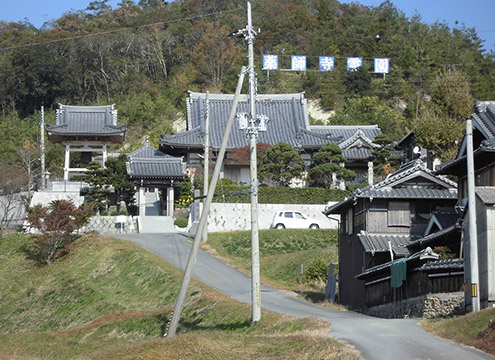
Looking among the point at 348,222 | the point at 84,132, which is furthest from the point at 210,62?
the point at 348,222

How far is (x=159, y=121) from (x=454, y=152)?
3633 centimetres

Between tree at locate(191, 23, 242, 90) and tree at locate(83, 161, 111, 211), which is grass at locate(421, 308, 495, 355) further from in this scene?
tree at locate(191, 23, 242, 90)

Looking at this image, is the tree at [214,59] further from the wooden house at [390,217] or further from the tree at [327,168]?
the wooden house at [390,217]

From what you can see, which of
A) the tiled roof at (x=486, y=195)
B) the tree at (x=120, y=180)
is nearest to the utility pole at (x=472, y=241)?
the tiled roof at (x=486, y=195)

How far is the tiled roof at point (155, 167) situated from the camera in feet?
172

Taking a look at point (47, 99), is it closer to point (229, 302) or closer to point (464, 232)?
point (229, 302)

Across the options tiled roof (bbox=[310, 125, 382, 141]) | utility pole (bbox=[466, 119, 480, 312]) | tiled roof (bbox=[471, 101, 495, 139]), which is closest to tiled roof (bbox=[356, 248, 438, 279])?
utility pole (bbox=[466, 119, 480, 312])

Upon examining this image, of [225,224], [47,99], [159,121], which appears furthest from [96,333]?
[47,99]

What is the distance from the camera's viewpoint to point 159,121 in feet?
254

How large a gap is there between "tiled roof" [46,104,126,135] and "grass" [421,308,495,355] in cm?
4186

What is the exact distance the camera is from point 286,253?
1716 inches

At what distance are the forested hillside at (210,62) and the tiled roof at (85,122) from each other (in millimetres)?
6697

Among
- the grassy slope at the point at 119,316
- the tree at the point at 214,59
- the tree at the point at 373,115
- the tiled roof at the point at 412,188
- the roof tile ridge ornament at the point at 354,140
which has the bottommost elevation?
the grassy slope at the point at 119,316

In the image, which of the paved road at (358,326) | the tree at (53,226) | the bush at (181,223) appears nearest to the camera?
the paved road at (358,326)
